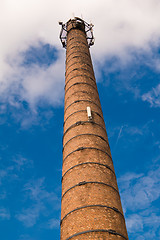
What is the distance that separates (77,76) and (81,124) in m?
3.87

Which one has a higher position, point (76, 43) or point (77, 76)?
point (76, 43)

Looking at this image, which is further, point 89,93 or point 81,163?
point 89,93

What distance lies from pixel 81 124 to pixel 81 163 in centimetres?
211

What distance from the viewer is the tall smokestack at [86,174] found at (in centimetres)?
709

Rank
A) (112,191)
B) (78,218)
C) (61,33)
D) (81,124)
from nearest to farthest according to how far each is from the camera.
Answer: (78,218) → (112,191) → (81,124) → (61,33)

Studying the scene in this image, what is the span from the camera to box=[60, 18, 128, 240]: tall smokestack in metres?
7.09

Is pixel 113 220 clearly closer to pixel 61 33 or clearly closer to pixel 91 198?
pixel 91 198

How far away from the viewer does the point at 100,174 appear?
331 inches

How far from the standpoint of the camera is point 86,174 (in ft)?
27.2

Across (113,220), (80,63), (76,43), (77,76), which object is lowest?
(113,220)

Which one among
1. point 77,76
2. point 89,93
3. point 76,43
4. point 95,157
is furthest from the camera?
point 76,43

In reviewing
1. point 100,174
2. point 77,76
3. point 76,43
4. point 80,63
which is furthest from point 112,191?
point 76,43

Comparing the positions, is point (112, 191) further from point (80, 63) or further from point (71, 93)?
point (80, 63)

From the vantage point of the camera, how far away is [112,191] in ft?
27.2
